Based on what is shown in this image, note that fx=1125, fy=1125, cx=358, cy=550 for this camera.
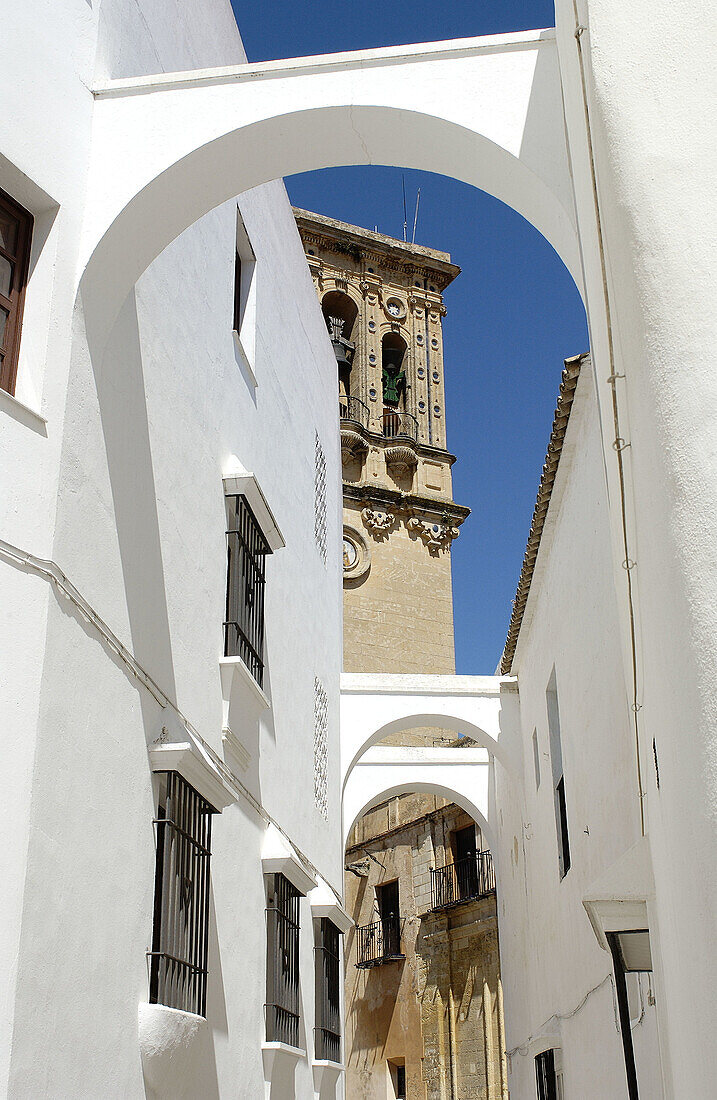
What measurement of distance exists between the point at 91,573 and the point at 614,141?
2662 mm

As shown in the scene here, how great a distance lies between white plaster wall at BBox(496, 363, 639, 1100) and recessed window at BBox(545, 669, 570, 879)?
132mm

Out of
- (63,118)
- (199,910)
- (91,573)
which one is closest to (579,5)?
(63,118)

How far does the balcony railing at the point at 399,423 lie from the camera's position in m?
22.6

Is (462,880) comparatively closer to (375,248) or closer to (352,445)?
(352,445)

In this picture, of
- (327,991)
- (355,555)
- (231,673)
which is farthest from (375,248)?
(231,673)

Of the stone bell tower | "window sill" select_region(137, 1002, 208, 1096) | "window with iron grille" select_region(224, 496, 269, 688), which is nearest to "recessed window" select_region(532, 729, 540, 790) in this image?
"window with iron grille" select_region(224, 496, 269, 688)

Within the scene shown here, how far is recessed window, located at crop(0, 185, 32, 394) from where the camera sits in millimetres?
4262

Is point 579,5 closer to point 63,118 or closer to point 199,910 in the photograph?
point 63,118

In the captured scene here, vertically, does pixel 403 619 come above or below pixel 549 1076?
above

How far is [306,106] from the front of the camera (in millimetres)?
4793

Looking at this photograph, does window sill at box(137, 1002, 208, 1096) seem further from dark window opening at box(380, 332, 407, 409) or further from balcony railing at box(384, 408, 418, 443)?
dark window opening at box(380, 332, 407, 409)

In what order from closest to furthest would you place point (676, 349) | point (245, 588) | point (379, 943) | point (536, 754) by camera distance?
point (676, 349) < point (245, 588) < point (536, 754) < point (379, 943)

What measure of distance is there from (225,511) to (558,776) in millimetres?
4803

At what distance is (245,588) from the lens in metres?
7.21
